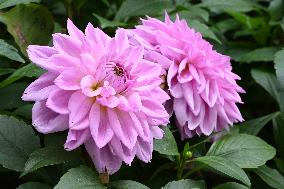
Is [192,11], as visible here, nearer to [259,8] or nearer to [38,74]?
[259,8]

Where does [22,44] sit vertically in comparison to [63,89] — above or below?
below

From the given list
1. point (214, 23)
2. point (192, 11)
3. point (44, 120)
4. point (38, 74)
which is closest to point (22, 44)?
point (38, 74)

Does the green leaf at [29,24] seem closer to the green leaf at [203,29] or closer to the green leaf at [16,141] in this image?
the green leaf at [16,141]

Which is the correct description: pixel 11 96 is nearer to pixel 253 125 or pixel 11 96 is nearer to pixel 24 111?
pixel 24 111

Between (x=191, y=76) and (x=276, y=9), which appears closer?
(x=191, y=76)

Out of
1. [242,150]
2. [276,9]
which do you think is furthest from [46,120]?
[276,9]

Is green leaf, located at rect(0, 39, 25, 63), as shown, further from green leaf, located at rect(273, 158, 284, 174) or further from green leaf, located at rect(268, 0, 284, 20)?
green leaf, located at rect(268, 0, 284, 20)

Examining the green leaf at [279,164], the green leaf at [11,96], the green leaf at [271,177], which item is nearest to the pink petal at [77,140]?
the green leaf at [11,96]
